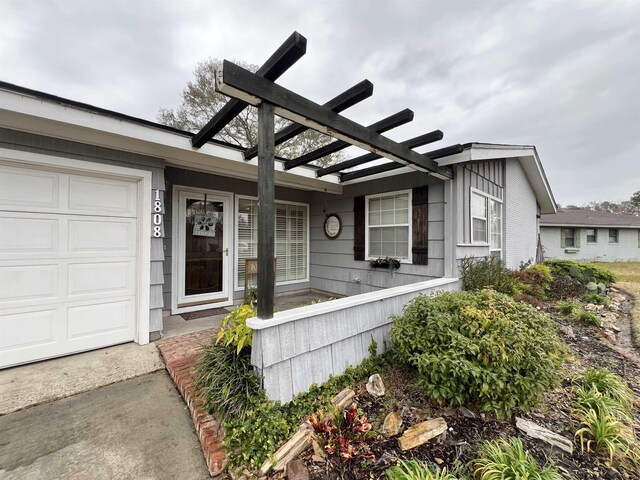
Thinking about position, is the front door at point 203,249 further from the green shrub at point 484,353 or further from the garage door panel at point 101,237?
the green shrub at point 484,353

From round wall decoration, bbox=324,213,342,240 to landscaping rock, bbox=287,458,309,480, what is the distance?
4.47 meters

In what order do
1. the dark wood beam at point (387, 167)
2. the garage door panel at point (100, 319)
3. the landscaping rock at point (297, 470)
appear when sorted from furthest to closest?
the dark wood beam at point (387, 167)
the garage door panel at point (100, 319)
the landscaping rock at point (297, 470)

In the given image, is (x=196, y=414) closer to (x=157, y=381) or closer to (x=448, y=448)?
(x=157, y=381)

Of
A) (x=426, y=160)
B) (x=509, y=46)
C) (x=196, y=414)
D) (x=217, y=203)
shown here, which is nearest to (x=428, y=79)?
(x=509, y=46)

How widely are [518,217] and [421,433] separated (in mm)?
7671

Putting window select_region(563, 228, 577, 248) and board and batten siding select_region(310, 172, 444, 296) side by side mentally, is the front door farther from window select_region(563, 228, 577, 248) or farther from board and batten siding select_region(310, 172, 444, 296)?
window select_region(563, 228, 577, 248)

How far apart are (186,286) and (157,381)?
6.98 ft

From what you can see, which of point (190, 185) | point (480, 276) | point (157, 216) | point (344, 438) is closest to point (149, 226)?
point (157, 216)

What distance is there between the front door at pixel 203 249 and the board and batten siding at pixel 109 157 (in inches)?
40.9

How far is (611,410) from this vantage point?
6.56 ft

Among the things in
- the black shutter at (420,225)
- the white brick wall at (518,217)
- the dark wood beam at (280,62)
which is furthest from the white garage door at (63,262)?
the white brick wall at (518,217)

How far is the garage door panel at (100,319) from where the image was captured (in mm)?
2900

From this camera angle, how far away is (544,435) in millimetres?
1804

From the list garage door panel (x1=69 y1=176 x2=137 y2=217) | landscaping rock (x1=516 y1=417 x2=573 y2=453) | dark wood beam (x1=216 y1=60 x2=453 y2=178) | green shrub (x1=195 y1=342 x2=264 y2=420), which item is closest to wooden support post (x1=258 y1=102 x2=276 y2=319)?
dark wood beam (x1=216 y1=60 x2=453 y2=178)
